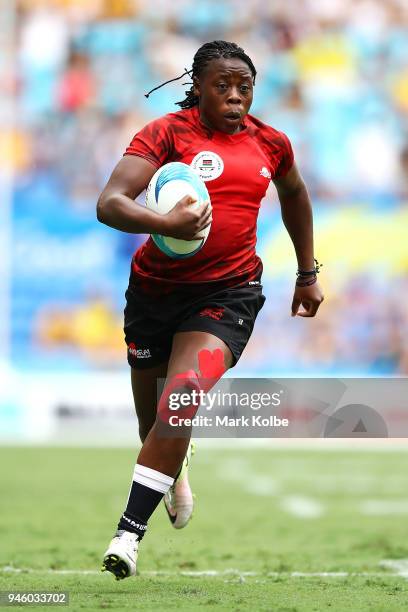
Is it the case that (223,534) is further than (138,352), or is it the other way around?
(223,534)

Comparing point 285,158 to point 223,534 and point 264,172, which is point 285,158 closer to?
point 264,172

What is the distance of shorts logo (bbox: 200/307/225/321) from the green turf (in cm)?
120

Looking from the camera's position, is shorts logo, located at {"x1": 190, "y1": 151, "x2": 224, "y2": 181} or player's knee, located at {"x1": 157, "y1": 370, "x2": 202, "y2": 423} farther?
shorts logo, located at {"x1": 190, "y1": 151, "x2": 224, "y2": 181}

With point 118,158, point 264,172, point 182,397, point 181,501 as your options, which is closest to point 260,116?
point 118,158

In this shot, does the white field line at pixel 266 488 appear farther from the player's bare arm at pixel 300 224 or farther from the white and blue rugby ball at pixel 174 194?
the white and blue rugby ball at pixel 174 194

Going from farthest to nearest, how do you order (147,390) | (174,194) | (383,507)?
(383,507) < (147,390) < (174,194)

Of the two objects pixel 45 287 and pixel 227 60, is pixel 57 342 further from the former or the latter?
pixel 227 60

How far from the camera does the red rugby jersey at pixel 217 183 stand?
17.4ft

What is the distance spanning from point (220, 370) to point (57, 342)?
17.7 meters

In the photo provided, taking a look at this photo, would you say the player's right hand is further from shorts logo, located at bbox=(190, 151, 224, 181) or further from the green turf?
the green turf

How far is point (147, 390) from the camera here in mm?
5816

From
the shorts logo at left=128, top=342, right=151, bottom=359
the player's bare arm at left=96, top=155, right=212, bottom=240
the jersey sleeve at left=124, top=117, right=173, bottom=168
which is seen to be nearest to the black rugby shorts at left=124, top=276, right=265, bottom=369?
the shorts logo at left=128, top=342, right=151, bottom=359

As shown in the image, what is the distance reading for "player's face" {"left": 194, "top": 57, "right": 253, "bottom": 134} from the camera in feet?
17.4

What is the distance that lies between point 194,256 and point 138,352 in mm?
575
